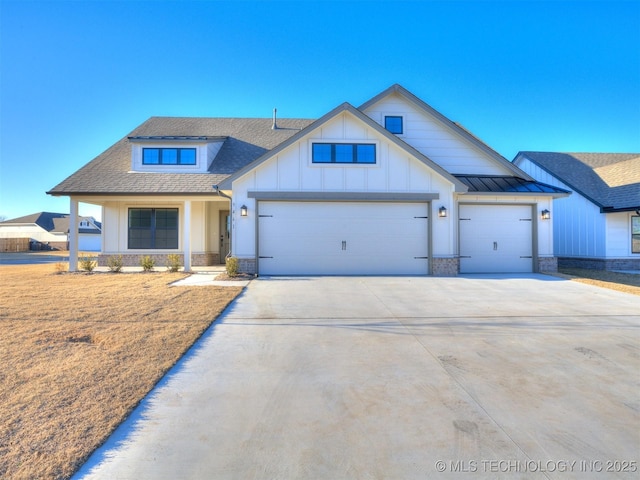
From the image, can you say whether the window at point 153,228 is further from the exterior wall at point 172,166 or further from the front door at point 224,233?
the front door at point 224,233

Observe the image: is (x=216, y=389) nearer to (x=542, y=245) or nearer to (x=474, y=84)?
(x=542, y=245)

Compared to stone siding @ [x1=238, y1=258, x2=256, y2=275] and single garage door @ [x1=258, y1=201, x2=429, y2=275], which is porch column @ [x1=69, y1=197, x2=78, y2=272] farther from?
single garage door @ [x1=258, y1=201, x2=429, y2=275]

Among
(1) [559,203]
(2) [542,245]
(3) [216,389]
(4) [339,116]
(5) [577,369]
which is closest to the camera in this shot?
(3) [216,389]

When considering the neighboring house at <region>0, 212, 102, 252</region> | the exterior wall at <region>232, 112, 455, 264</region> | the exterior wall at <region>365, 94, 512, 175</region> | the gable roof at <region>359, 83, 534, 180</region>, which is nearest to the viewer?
the exterior wall at <region>232, 112, 455, 264</region>

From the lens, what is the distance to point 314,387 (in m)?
3.49

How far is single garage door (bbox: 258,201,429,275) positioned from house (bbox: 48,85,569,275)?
0.03 m

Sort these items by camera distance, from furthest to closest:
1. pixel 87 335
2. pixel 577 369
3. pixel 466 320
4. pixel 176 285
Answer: pixel 176 285
pixel 466 320
pixel 87 335
pixel 577 369

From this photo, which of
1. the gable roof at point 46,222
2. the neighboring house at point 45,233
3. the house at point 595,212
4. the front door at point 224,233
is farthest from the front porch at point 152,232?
the gable roof at point 46,222

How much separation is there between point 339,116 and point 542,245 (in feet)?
28.6

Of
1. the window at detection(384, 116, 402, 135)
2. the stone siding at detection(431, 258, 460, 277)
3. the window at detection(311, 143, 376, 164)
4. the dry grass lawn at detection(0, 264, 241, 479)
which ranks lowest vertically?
the dry grass lawn at detection(0, 264, 241, 479)

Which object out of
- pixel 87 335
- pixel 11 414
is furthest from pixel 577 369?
pixel 87 335

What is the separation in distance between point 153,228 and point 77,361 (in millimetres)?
12280

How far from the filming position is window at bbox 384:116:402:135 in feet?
45.5

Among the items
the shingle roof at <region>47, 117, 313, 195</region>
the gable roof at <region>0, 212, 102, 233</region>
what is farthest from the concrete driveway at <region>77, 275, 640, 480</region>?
the gable roof at <region>0, 212, 102, 233</region>
